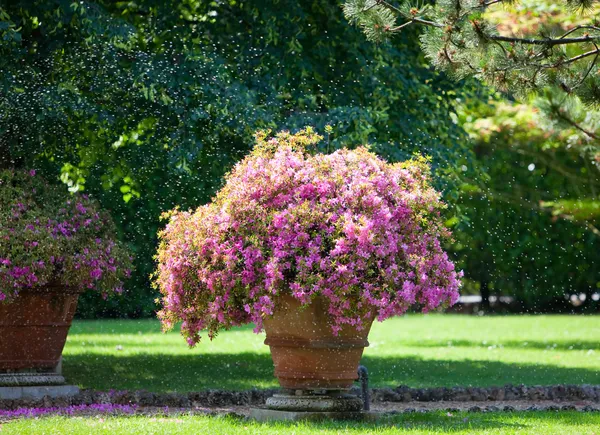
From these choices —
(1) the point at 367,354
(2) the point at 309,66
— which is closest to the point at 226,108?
(2) the point at 309,66

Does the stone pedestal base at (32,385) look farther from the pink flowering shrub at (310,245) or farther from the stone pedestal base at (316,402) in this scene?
the stone pedestal base at (316,402)

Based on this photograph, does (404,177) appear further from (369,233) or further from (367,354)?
(367,354)

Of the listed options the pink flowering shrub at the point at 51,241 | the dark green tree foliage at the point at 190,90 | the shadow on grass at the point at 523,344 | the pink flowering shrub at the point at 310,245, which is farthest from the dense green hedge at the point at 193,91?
the shadow on grass at the point at 523,344

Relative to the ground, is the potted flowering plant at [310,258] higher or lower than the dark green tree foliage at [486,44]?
lower

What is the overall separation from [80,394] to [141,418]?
5.68ft

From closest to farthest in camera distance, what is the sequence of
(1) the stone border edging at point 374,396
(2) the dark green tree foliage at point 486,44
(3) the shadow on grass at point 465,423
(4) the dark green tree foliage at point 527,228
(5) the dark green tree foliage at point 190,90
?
(3) the shadow on grass at point 465,423 < (2) the dark green tree foliage at point 486,44 < (1) the stone border edging at point 374,396 < (5) the dark green tree foliage at point 190,90 < (4) the dark green tree foliage at point 527,228

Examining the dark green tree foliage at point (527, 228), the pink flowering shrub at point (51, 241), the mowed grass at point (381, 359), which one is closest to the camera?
the pink flowering shrub at point (51, 241)

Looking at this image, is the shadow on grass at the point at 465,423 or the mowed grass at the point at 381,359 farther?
the mowed grass at the point at 381,359

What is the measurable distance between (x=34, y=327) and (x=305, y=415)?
10.9 feet

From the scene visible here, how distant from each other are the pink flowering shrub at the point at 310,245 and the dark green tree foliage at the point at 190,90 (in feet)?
10.8

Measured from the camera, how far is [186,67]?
36.9ft

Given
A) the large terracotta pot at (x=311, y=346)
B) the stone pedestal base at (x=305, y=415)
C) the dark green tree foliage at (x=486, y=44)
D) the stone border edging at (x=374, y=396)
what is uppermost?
the dark green tree foliage at (x=486, y=44)

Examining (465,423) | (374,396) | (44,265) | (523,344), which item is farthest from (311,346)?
(523,344)

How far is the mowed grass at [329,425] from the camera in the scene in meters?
6.73
